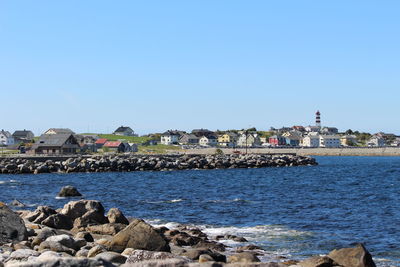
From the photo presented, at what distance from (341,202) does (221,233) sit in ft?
48.2

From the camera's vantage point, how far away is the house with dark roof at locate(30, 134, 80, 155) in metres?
97.6

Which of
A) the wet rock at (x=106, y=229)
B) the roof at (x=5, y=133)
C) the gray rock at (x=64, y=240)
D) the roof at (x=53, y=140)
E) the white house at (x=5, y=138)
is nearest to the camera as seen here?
the gray rock at (x=64, y=240)

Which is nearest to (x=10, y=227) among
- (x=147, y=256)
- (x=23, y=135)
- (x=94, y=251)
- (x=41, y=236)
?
(x=41, y=236)

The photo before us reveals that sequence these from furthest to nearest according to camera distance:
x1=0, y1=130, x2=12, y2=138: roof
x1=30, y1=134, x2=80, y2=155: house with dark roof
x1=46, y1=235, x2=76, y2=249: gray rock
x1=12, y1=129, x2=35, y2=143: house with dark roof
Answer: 1. x1=12, y1=129, x2=35, y2=143: house with dark roof
2. x1=0, y1=130, x2=12, y2=138: roof
3. x1=30, y1=134, x2=80, y2=155: house with dark roof
4. x1=46, y1=235, x2=76, y2=249: gray rock

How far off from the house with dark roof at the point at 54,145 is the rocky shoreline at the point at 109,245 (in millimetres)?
77422

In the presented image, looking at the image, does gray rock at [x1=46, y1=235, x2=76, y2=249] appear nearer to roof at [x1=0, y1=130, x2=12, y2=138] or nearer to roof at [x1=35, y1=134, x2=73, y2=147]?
roof at [x1=35, y1=134, x2=73, y2=147]

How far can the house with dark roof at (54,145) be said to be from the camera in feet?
320

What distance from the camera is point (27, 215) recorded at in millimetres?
21938

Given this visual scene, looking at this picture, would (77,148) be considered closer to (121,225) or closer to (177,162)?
(177,162)

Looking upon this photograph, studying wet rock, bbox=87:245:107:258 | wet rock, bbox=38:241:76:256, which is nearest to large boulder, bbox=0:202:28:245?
wet rock, bbox=38:241:76:256

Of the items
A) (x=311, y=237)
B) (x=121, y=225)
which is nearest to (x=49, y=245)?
(x=121, y=225)

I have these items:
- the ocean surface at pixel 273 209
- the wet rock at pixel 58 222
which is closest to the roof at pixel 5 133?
the ocean surface at pixel 273 209

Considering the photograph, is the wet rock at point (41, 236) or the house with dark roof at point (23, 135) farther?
the house with dark roof at point (23, 135)

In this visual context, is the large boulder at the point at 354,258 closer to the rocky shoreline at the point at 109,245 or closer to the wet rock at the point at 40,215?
the rocky shoreline at the point at 109,245
